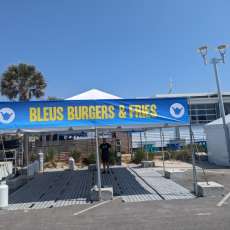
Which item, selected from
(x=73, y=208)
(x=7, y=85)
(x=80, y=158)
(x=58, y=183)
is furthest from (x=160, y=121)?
(x=7, y=85)

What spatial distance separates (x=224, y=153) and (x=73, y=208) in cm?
1294

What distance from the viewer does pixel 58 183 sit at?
529 inches

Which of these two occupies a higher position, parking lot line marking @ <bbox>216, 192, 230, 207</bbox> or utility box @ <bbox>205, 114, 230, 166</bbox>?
utility box @ <bbox>205, 114, 230, 166</bbox>

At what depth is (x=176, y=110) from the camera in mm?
9828

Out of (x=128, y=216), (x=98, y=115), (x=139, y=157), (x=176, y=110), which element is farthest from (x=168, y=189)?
(x=139, y=157)

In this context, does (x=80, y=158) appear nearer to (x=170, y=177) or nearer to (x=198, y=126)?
(x=170, y=177)

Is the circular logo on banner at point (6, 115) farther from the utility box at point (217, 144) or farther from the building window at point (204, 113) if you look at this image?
the building window at point (204, 113)

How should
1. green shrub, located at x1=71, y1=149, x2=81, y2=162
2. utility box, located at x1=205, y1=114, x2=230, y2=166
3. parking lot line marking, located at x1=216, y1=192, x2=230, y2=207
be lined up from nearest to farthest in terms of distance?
parking lot line marking, located at x1=216, y1=192, x2=230, y2=207
utility box, located at x1=205, y1=114, x2=230, y2=166
green shrub, located at x1=71, y1=149, x2=81, y2=162

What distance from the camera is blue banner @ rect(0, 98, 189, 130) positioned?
927 centimetres

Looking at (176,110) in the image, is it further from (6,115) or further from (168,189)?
(6,115)

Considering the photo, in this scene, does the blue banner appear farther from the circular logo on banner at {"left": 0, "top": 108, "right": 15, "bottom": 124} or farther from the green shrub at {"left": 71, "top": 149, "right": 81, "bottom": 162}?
the green shrub at {"left": 71, "top": 149, "right": 81, "bottom": 162}

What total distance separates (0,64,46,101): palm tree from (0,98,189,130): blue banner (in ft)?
73.9

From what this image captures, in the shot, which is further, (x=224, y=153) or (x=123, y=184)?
(x=224, y=153)

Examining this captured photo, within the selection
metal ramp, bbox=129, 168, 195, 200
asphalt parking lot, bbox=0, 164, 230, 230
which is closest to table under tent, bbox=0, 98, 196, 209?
metal ramp, bbox=129, 168, 195, 200
